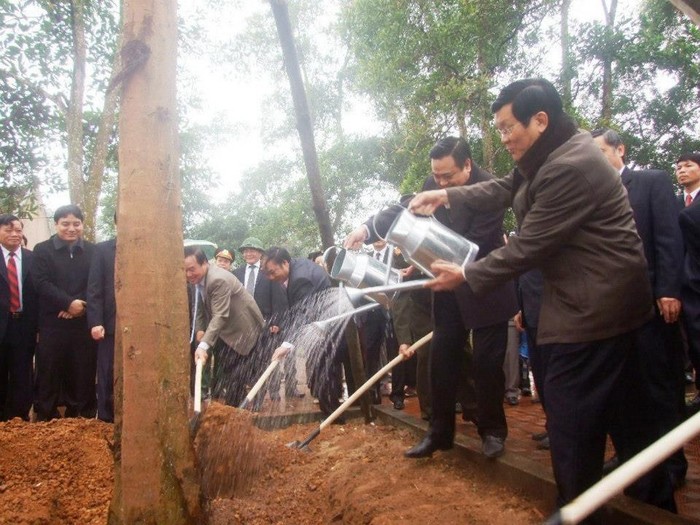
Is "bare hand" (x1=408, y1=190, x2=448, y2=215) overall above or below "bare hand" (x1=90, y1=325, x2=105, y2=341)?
above

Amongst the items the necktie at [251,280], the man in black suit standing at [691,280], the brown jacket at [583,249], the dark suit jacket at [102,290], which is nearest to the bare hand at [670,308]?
the man in black suit standing at [691,280]

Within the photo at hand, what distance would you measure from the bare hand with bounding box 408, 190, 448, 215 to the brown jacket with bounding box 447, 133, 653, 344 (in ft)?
2.62

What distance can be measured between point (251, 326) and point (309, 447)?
1620mm

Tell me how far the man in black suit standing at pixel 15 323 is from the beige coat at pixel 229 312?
66.8 inches

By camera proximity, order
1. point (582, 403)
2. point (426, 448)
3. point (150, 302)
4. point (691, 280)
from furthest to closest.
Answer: point (426, 448) → point (691, 280) → point (150, 302) → point (582, 403)

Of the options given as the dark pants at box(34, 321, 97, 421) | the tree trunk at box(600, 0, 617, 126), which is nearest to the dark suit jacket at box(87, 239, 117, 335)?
the dark pants at box(34, 321, 97, 421)

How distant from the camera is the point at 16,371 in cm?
562

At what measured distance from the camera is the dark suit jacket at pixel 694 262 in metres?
3.39

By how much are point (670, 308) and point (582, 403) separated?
3.62 ft

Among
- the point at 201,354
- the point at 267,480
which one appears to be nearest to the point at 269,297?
the point at 201,354

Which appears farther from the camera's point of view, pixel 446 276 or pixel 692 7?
pixel 446 276

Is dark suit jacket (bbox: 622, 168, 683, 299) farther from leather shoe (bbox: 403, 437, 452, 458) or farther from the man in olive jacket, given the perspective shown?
leather shoe (bbox: 403, 437, 452, 458)

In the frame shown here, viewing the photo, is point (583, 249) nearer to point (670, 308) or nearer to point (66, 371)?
point (670, 308)

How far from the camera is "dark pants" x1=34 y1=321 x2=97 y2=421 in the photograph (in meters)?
5.60
